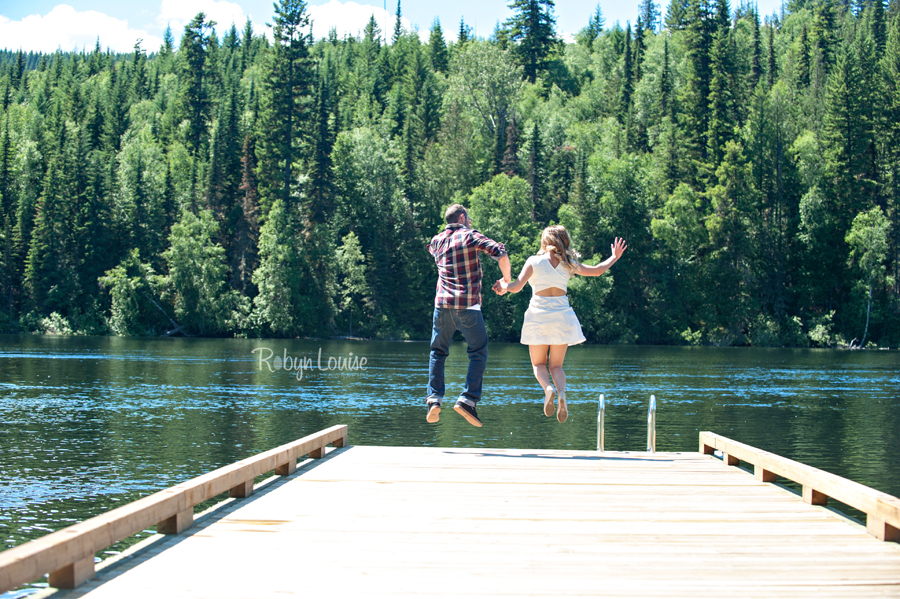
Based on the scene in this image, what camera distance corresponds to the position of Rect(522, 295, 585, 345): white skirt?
8.23 meters

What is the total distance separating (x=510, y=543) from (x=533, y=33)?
98.9m

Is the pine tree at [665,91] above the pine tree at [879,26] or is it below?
below

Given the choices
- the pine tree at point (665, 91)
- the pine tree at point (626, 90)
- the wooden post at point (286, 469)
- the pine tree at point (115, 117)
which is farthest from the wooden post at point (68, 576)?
the pine tree at point (115, 117)

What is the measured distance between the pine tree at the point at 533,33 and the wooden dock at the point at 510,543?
95.1 m

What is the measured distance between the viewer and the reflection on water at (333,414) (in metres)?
14.1

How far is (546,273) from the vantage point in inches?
323

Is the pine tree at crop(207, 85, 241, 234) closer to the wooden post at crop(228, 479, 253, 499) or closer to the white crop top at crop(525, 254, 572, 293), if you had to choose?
the white crop top at crop(525, 254, 572, 293)

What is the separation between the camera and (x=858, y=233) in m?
63.2

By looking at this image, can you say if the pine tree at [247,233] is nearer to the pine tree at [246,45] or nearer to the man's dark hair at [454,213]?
the pine tree at [246,45]

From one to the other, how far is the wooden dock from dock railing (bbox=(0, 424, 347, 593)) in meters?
0.11

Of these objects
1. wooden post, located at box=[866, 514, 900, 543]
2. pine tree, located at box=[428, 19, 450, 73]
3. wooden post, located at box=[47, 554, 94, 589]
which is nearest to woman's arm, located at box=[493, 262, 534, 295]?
wooden post, located at box=[866, 514, 900, 543]

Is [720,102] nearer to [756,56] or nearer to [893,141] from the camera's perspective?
[893,141]

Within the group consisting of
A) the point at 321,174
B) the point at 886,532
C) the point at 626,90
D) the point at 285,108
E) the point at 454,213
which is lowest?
the point at 886,532

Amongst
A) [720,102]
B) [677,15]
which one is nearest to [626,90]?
[677,15]
